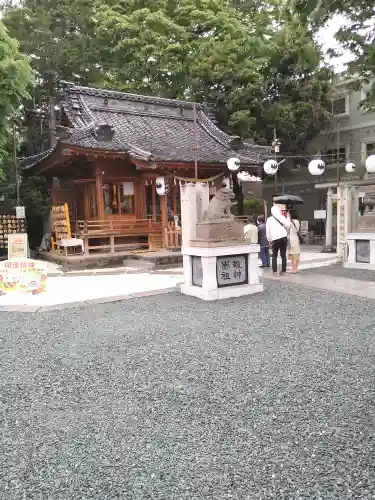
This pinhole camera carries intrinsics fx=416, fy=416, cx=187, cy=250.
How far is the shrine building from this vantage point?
13445mm

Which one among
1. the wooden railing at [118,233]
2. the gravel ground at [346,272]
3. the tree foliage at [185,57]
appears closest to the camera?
the gravel ground at [346,272]

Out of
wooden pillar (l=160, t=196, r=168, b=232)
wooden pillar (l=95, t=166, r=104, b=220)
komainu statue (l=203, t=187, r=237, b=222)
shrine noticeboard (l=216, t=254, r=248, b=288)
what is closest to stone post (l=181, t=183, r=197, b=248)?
komainu statue (l=203, t=187, r=237, b=222)

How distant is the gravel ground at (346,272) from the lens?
973 centimetres

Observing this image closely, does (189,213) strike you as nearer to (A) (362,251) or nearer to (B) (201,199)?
(B) (201,199)

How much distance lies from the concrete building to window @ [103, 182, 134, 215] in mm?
9353

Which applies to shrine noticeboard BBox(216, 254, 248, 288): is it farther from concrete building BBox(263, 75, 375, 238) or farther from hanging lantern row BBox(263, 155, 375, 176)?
concrete building BBox(263, 75, 375, 238)

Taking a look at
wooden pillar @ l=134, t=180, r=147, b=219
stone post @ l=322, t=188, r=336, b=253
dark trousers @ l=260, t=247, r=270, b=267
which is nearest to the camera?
dark trousers @ l=260, t=247, r=270, b=267

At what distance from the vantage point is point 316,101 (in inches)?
805

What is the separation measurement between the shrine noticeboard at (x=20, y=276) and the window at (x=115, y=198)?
20.9 feet

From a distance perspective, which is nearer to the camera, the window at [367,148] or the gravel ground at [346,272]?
the gravel ground at [346,272]

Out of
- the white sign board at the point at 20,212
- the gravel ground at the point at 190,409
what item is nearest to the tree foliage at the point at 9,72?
the white sign board at the point at 20,212

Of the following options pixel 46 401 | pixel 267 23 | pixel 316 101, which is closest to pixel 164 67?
pixel 267 23

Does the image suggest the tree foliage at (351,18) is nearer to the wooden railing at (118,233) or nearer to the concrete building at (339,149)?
the wooden railing at (118,233)

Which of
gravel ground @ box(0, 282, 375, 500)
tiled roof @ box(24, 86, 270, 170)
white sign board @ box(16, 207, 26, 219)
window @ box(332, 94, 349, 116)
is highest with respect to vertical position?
window @ box(332, 94, 349, 116)
